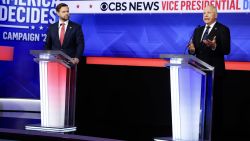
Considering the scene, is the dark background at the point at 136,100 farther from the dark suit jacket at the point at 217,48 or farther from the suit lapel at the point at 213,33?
the suit lapel at the point at 213,33

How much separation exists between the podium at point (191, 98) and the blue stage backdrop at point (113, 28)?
2.20 metres

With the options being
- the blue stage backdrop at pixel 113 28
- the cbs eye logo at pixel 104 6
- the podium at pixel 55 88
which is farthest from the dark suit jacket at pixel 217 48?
the cbs eye logo at pixel 104 6

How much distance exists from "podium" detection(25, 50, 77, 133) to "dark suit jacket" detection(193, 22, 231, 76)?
1266 mm

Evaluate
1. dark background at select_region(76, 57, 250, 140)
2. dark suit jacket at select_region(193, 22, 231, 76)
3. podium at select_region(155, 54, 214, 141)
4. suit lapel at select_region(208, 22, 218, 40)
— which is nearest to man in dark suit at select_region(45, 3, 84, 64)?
dark background at select_region(76, 57, 250, 140)

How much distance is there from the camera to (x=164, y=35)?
691 cm

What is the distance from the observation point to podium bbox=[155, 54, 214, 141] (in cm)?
431

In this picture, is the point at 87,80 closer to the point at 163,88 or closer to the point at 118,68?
the point at 118,68

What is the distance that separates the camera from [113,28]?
7.18 metres

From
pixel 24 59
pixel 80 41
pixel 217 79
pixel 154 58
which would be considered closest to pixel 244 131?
pixel 217 79

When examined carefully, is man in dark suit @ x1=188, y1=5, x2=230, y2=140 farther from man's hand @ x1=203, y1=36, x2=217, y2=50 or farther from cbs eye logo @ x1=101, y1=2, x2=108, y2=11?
cbs eye logo @ x1=101, y1=2, x2=108, y2=11

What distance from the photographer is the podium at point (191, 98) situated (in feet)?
14.1

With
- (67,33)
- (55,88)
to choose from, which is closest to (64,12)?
(67,33)

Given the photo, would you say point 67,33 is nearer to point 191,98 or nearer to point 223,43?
point 223,43

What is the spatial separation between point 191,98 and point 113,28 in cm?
299
